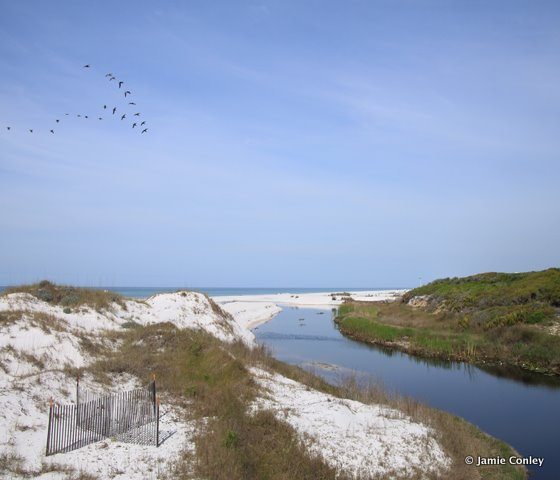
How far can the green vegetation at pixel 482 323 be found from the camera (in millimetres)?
36344

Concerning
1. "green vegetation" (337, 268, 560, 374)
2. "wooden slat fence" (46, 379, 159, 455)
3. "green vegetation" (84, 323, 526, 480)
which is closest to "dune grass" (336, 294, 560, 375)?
"green vegetation" (337, 268, 560, 374)

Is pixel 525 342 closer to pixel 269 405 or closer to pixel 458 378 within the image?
pixel 458 378

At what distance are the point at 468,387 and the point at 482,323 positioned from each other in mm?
16970

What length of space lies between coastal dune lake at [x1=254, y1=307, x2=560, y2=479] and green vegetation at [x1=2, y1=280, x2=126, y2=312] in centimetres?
1525

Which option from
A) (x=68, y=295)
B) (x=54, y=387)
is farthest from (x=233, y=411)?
(x=68, y=295)

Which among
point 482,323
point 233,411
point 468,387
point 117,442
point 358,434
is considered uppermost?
point 482,323

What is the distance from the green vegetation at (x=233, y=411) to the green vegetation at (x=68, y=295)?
13.4ft

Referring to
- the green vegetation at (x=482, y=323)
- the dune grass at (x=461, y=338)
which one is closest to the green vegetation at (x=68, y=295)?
the dune grass at (x=461, y=338)

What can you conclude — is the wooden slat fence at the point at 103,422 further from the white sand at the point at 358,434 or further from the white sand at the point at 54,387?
the white sand at the point at 358,434

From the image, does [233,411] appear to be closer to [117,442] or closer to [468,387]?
[117,442]

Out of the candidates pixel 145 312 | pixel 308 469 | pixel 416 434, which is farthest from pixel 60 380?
pixel 145 312

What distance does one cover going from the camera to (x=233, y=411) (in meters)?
17.4

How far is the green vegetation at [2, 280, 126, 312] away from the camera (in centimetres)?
3012

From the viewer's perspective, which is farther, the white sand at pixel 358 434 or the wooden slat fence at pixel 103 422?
the white sand at pixel 358 434
